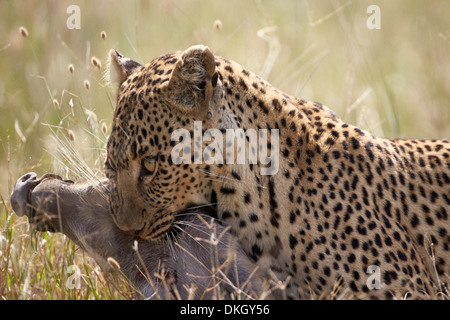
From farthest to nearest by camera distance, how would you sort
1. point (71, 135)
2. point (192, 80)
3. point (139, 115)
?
point (71, 135), point (139, 115), point (192, 80)

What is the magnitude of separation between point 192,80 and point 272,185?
0.96 meters

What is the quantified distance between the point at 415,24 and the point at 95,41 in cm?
526

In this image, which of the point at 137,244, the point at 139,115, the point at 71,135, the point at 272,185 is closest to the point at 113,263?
the point at 137,244

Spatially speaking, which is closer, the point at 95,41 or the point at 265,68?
the point at 265,68

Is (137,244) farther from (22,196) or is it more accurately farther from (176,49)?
A: (176,49)

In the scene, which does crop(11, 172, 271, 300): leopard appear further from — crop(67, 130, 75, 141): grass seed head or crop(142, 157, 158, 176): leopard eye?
crop(67, 130, 75, 141): grass seed head

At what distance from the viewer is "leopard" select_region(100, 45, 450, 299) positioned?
5684mm

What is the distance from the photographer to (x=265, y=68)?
8.47m

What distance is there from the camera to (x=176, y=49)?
1099 cm

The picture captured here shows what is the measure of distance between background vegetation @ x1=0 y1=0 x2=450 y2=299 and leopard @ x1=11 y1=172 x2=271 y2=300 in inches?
11.8

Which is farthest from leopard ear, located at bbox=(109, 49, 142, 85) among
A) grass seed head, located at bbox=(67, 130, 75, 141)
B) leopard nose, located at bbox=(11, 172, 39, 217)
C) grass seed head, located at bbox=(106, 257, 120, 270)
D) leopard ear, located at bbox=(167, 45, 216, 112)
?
grass seed head, located at bbox=(106, 257, 120, 270)
